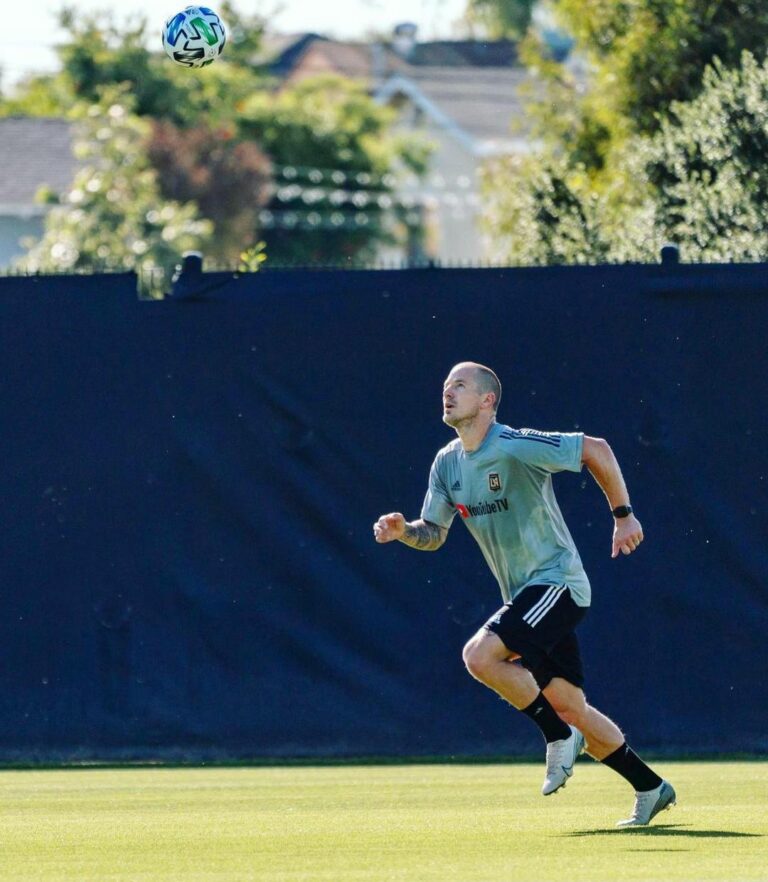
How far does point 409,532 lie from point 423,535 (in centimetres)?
8

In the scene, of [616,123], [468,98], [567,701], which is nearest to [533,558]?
[567,701]

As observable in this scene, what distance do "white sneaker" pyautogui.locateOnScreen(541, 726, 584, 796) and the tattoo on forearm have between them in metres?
0.95

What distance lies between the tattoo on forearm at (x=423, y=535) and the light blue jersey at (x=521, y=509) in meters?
0.19

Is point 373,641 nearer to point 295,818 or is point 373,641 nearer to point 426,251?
point 295,818

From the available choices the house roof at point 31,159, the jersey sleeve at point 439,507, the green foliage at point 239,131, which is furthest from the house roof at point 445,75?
the jersey sleeve at point 439,507

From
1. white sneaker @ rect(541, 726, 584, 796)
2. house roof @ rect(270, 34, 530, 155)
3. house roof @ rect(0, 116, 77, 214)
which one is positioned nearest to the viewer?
white sneaker @ rect(541, 726, 584, 796)

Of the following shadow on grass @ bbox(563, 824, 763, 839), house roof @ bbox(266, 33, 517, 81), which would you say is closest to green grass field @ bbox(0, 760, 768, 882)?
shadow on grass @ bbox(563, 824, 763, 839)

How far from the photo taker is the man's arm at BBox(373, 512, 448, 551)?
24.5ft

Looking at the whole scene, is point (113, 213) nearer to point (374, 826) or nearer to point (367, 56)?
point (374, 826)

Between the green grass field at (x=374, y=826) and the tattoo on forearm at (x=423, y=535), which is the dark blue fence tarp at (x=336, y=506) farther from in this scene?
the tattoo on forearm at (x=423, y=535)

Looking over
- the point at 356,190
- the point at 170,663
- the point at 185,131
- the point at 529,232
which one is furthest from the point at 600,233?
the point at 356,190

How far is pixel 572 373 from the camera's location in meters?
9.72

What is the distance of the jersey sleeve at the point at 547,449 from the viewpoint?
7426 millimetres

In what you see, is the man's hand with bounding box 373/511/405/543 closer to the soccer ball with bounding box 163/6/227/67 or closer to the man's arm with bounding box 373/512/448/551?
the man's arm with bounding box 373/512/448/551
